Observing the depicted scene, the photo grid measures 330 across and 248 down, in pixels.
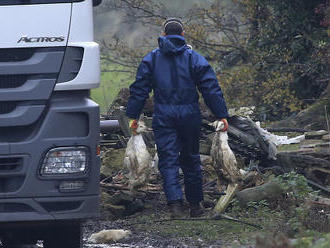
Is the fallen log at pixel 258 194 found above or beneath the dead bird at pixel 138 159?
beneath

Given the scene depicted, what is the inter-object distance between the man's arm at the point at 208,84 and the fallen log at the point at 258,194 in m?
1.01

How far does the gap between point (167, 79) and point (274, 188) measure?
175cm

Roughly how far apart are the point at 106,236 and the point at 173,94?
5.72ft

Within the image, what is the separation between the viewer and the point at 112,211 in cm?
1101

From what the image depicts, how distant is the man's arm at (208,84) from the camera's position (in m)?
10.3

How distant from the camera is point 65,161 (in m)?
7.25

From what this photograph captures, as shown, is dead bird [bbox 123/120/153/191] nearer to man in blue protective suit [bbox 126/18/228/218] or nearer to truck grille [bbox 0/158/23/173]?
man in blue protective suit [bbox 126/18/228/218]

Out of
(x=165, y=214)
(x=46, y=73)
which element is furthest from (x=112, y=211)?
(x=46, y=73)

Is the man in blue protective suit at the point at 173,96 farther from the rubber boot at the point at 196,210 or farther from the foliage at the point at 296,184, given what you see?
the foliage at the point at 296,184

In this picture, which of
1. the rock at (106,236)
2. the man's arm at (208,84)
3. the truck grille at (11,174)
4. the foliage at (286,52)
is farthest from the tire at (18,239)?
the foliage at (286,52)

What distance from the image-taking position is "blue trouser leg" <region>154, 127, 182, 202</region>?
34.1 ft

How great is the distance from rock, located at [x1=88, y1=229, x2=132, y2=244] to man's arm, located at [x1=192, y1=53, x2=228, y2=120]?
1.76 m

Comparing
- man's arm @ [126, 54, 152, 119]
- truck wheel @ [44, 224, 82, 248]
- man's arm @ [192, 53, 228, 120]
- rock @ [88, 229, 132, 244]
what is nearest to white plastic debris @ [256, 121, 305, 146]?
man's arm @ [192, 53, 228, 120]

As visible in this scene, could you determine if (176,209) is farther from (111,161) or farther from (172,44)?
(111,161)
